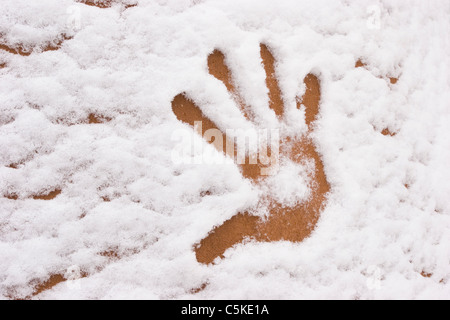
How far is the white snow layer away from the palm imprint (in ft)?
0.04

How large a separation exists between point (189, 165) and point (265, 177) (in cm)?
12

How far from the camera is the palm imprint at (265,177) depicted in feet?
1.76

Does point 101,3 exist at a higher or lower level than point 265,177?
higher

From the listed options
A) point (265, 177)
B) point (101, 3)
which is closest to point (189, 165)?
point (265, 177)

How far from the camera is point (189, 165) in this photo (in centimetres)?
54

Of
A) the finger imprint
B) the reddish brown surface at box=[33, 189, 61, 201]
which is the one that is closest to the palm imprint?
Result: the finger imprint

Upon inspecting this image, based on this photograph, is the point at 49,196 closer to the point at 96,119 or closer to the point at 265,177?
the point at 96,119

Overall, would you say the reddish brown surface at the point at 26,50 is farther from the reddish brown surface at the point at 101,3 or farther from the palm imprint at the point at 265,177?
the palm imprint at the point at 265,177

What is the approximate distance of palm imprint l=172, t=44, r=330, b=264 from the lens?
54cm

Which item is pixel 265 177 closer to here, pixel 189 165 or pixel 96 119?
pixel 189 165

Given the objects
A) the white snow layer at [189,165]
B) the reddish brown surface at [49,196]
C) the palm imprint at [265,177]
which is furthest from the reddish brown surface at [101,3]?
the reddish brown surface at [49,196]

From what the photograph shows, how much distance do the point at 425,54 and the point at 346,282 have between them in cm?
48

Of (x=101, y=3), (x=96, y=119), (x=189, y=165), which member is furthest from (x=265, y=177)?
(x=101, y=3)
